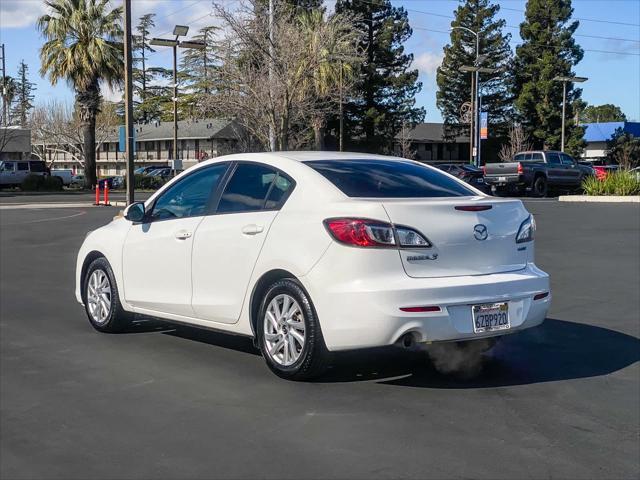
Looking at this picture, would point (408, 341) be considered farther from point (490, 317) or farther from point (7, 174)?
point (7, 174)

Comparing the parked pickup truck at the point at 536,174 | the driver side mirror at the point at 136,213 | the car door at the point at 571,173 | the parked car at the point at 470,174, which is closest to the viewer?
the driver side mirror at the point at 136,213

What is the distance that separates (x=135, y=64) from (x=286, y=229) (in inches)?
3778

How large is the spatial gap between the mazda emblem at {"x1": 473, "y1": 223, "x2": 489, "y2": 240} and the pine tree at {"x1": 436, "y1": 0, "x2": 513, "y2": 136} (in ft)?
210

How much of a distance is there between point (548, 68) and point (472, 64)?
6513 millimetres

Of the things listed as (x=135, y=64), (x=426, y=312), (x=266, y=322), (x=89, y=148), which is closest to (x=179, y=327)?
(x=266, y=322)

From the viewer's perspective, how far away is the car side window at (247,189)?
6574 millimetres

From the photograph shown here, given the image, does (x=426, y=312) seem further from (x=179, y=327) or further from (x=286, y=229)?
(x=179, y=327)

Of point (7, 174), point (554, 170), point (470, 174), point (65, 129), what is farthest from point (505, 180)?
point (65, 129)

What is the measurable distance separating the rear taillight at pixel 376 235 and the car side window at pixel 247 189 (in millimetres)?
1040

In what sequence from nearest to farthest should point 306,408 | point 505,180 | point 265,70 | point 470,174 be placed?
point 306,408, point 265,70, point 505,180, point 470,174

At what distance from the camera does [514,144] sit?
2645 inches

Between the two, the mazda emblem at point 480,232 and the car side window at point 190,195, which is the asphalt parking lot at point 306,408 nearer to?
the mazda emblem at point 480,232

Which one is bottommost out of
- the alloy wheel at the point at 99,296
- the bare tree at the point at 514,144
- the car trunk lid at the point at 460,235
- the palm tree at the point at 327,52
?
the alloy wheel at the point at 99,296

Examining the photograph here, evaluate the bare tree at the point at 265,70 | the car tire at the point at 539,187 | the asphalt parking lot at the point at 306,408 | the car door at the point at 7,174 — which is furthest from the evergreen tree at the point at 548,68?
the asphalt parking lot at the point at 306,408
